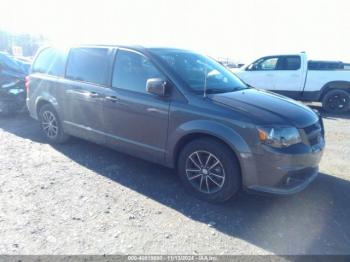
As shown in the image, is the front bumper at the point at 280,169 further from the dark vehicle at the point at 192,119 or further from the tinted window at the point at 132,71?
the tinted window at the point at 132,71

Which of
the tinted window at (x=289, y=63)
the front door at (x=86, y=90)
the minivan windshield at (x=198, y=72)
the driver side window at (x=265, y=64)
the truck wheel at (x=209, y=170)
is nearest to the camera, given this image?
the truck wheel at (x=209, y=170)

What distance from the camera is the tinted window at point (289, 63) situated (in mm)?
10195

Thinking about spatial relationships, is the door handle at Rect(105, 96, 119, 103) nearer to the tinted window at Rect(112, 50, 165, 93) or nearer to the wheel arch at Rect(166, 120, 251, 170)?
the tinted window at Rect(112, 50, 165, 93)

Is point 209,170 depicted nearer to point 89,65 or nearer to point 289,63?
point 89,65

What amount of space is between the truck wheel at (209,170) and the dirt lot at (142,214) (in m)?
0.18

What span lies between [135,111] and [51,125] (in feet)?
7.67

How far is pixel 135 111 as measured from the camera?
161 inches

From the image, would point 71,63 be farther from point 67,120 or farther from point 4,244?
point 4,244

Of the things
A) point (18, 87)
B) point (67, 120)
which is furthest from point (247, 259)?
point (18, 87)

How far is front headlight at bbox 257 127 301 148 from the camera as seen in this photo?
10.5 ft

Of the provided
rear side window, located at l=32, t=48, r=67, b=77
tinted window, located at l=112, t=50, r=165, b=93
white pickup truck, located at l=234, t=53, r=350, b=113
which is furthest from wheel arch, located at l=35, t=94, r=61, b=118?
white pickup truck, located at l=234, t=53, r=350, b=113

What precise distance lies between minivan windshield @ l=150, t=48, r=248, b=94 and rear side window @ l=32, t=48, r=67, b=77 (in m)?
1.94

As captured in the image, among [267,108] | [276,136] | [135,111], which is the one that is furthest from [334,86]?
[135,111]

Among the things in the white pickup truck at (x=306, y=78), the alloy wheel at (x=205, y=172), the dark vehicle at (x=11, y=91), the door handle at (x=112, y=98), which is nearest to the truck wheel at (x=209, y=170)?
the alloy wheel at (x=205, y=172)
